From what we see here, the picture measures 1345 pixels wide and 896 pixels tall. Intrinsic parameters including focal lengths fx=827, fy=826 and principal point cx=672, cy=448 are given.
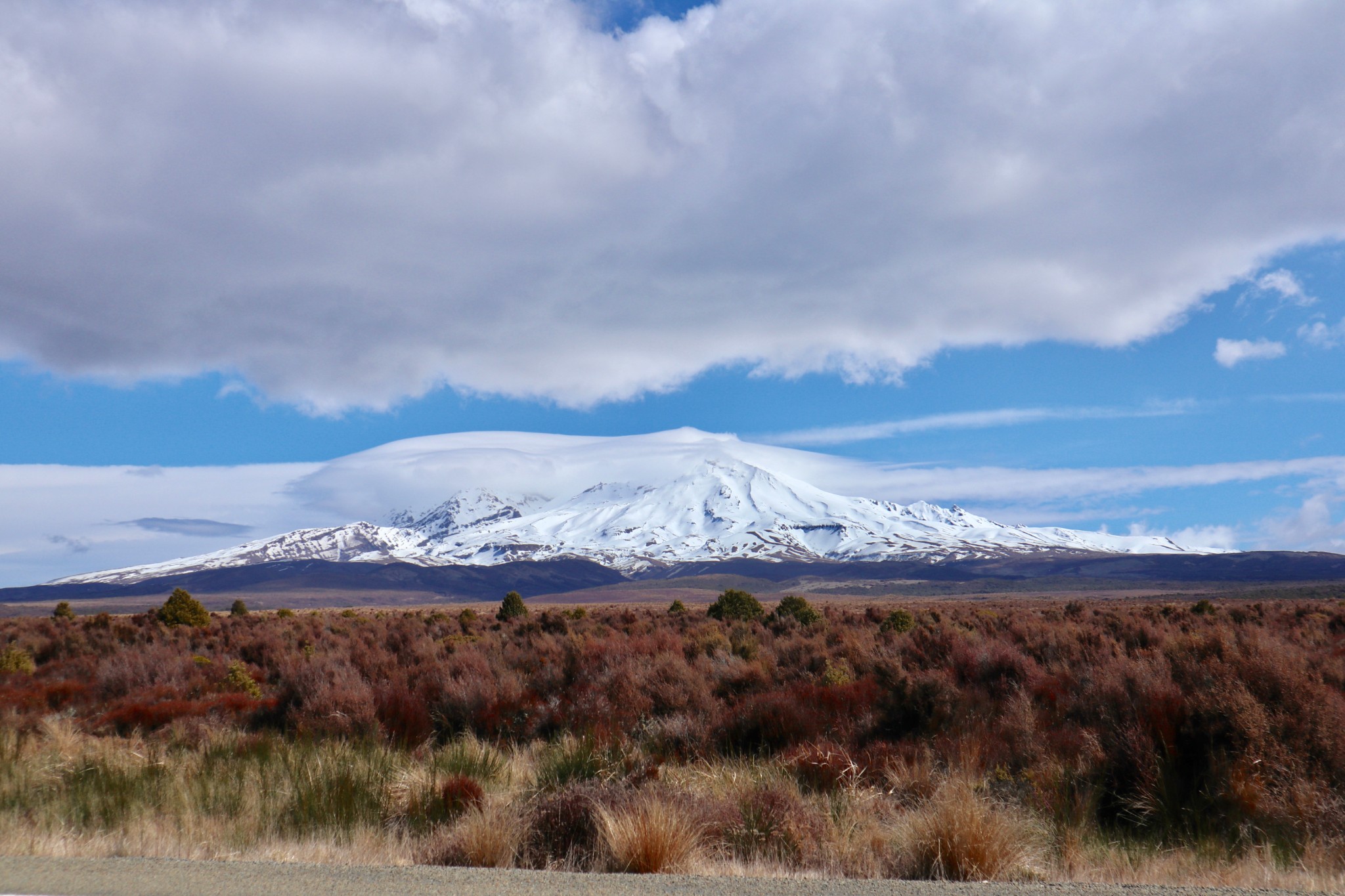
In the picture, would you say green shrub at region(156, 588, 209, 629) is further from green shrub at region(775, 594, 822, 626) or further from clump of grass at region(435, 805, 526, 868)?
clump of grass at region(435, 805, 526, 868)

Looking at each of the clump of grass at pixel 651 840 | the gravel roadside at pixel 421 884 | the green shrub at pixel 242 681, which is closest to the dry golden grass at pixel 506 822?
the clump of grass at pixel 651 840

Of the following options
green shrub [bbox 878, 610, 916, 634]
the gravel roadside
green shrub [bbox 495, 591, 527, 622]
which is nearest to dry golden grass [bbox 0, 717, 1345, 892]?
the gravel roadside

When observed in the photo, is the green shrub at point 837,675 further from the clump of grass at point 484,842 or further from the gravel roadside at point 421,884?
the gravel roadside at point 421,884

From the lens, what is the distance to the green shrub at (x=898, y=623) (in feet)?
68.1

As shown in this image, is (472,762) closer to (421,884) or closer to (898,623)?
(421,884)

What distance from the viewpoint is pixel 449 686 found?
12.0m

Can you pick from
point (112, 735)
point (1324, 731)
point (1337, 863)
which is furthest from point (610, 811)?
point (112, 735)

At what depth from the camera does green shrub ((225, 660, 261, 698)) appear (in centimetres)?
1416

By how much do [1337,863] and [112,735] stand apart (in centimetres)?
1310

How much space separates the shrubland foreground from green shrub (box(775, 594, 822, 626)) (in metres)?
10.7

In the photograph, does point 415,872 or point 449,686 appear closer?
point 415,872

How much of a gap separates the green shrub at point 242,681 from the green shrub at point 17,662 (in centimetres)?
527

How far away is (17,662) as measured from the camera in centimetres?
1784

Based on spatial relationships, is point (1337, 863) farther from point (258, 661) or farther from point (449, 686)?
point (258, 661)
